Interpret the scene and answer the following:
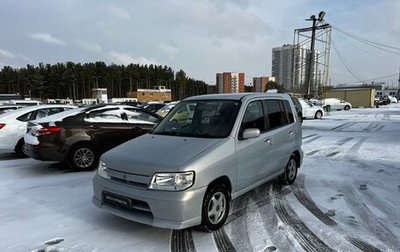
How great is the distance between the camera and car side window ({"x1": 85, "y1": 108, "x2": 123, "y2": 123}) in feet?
25.5

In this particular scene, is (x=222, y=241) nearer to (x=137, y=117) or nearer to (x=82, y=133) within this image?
(x=82, y=133)

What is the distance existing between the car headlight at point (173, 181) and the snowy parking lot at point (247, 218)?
2.36 ft

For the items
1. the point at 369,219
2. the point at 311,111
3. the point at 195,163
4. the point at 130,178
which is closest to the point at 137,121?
the point at 130,178

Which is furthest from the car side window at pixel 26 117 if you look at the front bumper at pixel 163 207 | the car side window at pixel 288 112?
the car side window at pixel 288 112

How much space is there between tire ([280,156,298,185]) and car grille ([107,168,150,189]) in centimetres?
324

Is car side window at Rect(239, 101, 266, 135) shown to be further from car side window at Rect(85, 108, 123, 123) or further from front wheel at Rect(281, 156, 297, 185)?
car side window at Rect(85, 108, 123, 123)

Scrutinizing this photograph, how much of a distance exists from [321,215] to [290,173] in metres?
1.58

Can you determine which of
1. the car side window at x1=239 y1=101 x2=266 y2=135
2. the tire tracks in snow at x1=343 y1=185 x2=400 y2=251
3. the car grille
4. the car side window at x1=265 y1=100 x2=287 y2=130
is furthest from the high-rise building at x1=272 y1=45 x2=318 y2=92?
the car grille

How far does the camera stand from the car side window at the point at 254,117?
482 cm

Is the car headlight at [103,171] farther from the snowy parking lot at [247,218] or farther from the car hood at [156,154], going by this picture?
the snowy parking lot at [247,218]

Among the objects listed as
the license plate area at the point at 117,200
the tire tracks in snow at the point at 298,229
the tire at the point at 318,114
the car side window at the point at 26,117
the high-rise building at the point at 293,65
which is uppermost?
the high-rise building at the point at 293,65

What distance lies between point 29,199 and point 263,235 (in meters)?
3.98

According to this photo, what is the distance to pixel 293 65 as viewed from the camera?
41406 millimetres

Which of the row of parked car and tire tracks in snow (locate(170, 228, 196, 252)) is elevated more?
the row of parked car
